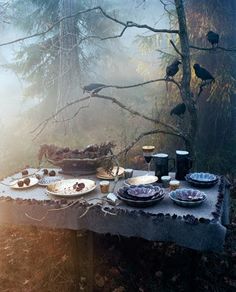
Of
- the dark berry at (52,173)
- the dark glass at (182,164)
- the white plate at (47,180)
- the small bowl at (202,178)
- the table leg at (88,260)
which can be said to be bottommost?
the table leg at (88,260)

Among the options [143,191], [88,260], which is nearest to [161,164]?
[143,191]

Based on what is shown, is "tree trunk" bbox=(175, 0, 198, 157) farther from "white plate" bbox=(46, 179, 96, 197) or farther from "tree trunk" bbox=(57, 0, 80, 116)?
"tree trunk" bbox=(57, 0, 80, 116)

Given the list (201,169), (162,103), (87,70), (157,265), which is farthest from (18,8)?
(157,265)

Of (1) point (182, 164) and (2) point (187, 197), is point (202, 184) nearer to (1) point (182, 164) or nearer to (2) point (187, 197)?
(1) point (182, 164)

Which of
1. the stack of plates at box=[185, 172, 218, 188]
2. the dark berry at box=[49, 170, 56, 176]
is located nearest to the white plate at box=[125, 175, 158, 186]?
the stack of plates at box=[185, 172, 218, 188]

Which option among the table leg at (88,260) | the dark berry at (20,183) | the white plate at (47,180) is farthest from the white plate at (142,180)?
the dark berry at (20,183)

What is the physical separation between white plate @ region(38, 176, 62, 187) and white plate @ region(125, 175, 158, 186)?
818 mm

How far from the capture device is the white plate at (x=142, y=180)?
3.16 metres

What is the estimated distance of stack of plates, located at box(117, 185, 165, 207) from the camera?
8.52ft

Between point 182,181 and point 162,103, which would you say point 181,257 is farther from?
point 162,103

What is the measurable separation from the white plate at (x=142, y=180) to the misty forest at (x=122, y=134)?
0.13 metres

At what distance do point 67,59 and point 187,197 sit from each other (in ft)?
25.5

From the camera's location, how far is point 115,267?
3338mm

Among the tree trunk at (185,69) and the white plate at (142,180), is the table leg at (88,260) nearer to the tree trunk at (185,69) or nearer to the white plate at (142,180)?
the white plate at (142,180)
